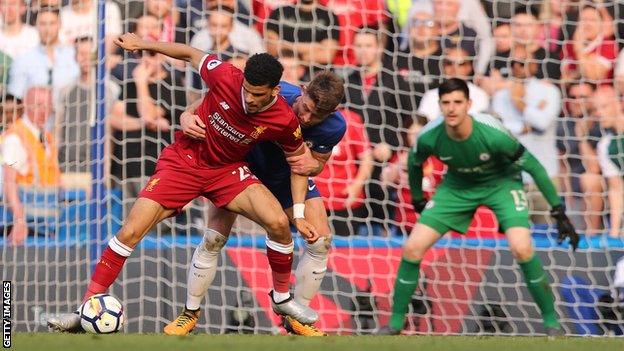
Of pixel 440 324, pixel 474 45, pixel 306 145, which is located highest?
pixel 474 45

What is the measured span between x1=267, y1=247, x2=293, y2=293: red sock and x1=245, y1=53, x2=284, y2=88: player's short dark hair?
1.25 meters

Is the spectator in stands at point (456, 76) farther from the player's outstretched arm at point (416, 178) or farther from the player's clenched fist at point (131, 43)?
the player's clenched fist at point (131, 43)

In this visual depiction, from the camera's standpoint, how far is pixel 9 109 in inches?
388

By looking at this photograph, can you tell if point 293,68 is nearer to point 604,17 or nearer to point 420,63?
point 420,63

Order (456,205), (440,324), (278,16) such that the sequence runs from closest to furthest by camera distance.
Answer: (456,205)
(440,324)
(278,16)

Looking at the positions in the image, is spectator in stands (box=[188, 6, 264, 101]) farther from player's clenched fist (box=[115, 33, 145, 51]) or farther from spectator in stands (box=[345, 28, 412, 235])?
player's clenched fist (box=[115, 33, 145, 51])

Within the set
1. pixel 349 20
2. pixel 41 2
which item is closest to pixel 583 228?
pixel 349 20

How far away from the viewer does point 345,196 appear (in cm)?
1015

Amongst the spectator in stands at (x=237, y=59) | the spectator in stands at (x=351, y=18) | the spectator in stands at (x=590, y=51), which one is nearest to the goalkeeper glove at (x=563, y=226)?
the spectator in stands at (x=590, y=51)

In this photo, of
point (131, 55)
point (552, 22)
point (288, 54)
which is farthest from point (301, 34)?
point (552, 22)

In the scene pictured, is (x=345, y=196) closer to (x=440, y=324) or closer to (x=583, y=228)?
(x=440, y=324)

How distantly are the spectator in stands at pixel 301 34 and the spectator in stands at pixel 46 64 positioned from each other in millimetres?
1694

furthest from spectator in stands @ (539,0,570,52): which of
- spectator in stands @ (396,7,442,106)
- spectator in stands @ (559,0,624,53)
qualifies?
spectator in stands @ (396,7,442,106)

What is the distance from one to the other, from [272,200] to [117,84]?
2962mm
